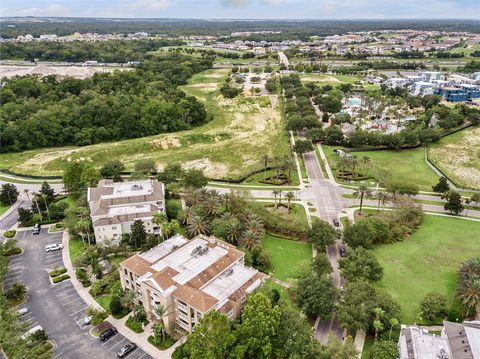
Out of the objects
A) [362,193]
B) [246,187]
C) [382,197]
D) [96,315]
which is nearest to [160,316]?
[96,315]

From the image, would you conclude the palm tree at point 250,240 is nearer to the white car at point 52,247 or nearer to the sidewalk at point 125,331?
the sidewalk at point 125,331

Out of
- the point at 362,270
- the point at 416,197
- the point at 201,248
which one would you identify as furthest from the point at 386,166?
the point at 201,248

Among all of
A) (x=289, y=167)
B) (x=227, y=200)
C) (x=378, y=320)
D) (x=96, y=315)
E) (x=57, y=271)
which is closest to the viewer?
(x=378, y=320)

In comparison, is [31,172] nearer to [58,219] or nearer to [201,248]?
[58,219]

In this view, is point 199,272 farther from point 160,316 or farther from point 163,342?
point 163,342

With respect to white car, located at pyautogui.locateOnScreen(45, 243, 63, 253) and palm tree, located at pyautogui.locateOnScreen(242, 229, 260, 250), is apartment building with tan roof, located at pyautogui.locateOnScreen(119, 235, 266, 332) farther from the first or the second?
white car, located at pyautogui.locateOnScreen(45, 243, 63, 253)

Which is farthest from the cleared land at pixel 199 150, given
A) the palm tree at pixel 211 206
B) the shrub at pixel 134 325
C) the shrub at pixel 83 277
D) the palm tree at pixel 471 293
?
the palm tree at pixel 471 293

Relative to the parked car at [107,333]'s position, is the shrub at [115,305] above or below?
above
